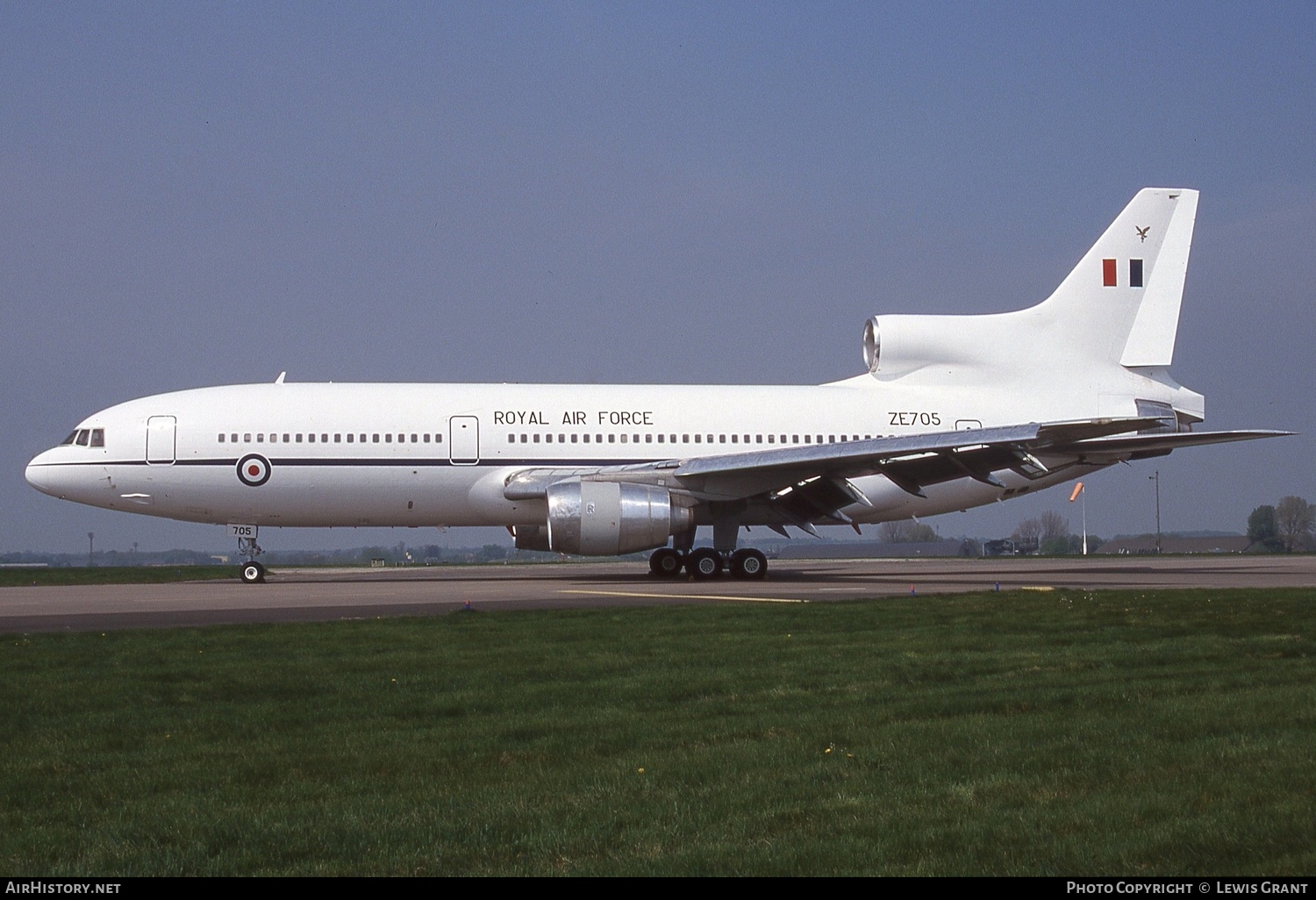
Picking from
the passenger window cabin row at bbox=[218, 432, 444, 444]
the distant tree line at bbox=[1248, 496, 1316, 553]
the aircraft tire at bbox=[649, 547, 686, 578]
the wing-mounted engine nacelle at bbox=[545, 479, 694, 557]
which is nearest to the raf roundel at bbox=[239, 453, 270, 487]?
the passenger window cabin row at bbox=[218, 432, 444, 444]

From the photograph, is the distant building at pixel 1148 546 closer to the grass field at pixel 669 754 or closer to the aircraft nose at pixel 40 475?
the aircraft nose at pixel 40 475

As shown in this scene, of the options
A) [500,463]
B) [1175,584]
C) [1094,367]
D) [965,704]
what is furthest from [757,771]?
[1094,367]

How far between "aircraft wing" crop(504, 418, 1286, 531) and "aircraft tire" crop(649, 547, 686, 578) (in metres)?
1.96

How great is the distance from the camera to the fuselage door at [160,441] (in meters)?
24.4

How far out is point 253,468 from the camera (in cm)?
2442

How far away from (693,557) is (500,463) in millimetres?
4318

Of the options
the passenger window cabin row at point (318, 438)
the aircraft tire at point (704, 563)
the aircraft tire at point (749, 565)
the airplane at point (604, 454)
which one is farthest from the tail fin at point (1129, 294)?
the passenger window cabin row at point (318, 438)

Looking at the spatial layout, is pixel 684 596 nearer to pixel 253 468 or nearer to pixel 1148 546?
pixel 253 468

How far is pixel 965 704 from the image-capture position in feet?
25.5

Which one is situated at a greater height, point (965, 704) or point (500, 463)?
point (500, 463)

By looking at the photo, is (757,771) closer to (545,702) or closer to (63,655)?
(545,702)

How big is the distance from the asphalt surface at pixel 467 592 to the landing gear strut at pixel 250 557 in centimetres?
35

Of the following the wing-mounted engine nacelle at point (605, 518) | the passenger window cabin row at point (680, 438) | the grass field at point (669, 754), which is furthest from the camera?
the passenger window cabin row at point (680, 438)

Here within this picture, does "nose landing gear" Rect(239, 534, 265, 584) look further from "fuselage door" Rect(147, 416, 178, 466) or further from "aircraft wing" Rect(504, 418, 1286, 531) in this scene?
"aircraft wing" Rect(504, 418, 1286, 531)
